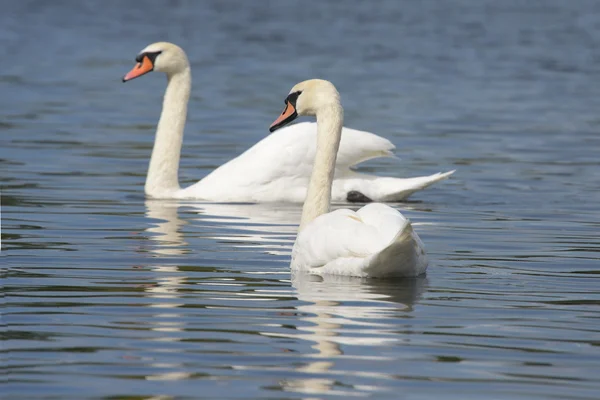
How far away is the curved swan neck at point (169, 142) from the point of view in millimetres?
13883

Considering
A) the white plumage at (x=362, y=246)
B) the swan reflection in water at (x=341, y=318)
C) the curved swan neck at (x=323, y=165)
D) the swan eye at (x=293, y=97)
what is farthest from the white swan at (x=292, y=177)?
the swan reflection in water at (x=341, y=318)

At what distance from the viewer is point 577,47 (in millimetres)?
35750

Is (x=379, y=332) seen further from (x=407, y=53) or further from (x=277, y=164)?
(x=407, y=53)

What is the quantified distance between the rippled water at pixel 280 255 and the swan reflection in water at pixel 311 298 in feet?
0.07

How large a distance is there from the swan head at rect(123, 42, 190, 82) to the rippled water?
3.62 ft

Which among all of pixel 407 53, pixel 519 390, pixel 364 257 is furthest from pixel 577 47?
pixel 519 390

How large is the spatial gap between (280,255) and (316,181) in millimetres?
542

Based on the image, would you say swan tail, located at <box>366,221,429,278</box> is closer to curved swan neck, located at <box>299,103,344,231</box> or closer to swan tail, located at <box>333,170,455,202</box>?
curved swan neck, located at <box>299,103,344,231</box>

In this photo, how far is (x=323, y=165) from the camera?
10086mm

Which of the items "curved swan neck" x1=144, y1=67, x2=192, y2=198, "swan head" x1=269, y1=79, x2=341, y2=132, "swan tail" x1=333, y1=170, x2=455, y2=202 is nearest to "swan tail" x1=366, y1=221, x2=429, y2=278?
"swan head" x1=269, y1=79, x2=341, y2=132

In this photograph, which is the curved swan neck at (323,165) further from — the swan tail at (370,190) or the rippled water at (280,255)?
the swan tail at (370,190)

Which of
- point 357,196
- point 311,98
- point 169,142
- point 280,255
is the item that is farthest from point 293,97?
point 169,142

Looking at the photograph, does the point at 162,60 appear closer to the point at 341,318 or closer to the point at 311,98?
the point at 311,98

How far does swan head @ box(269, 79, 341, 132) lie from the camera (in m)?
10.1
